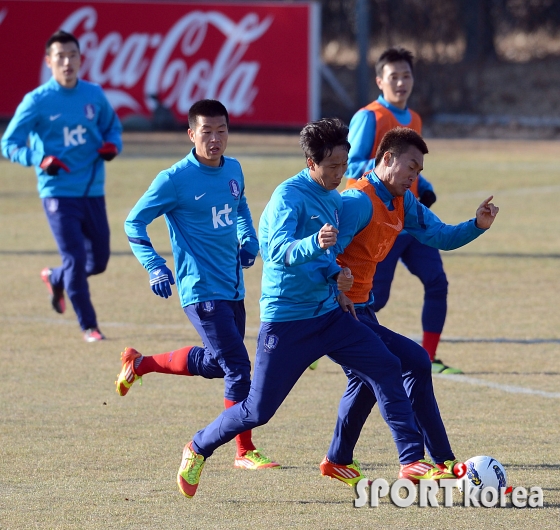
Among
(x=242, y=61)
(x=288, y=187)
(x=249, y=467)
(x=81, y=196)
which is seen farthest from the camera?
(x=242, y=61)

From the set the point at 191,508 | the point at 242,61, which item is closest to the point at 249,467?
the point at 191,508

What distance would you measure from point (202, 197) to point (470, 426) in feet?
7.13

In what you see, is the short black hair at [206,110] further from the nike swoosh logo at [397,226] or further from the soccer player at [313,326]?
the nike swoosh logo at [397,226]

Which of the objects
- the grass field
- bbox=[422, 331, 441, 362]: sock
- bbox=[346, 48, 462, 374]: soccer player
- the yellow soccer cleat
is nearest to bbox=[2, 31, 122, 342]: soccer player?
the grass field

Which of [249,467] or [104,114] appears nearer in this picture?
[249,467]

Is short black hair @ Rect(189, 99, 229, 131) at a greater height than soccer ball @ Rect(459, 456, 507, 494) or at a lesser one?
greater

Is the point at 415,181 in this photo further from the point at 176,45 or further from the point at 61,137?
the point at 176,45

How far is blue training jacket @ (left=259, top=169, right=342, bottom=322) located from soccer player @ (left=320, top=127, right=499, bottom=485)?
6.5 inches

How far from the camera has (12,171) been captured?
71.2 ft

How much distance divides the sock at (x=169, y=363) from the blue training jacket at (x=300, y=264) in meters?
1.13

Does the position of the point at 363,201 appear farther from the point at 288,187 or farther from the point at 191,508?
the point at 191,508

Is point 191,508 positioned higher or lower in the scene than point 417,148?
lower

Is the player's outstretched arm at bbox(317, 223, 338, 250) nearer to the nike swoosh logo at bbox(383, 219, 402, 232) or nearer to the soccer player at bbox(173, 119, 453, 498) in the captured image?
the soccer player at bbox(173, 119, 453, 498)

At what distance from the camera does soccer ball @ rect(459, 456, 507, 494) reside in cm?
561
